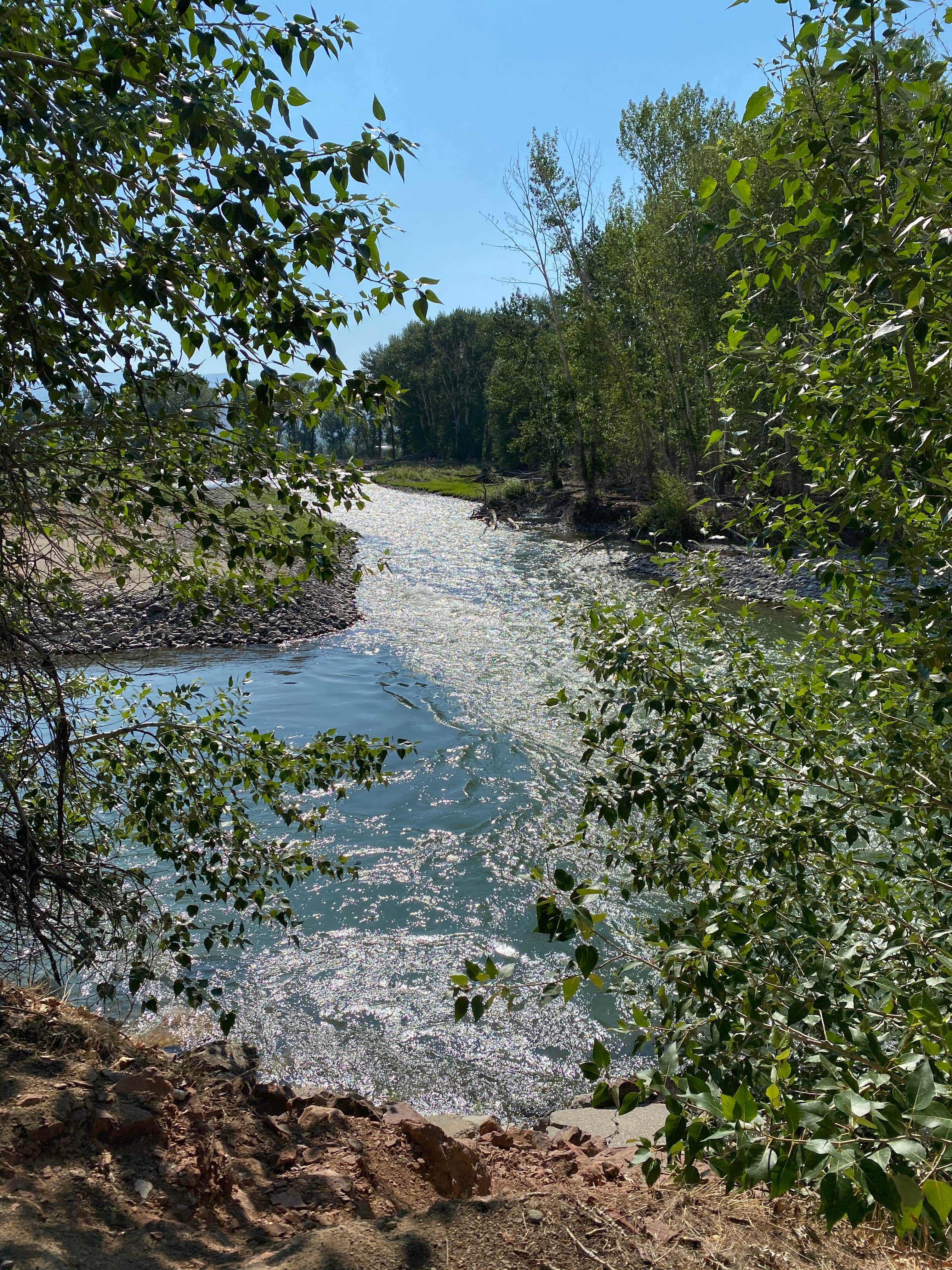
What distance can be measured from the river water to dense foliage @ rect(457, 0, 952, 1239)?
1.31 meters

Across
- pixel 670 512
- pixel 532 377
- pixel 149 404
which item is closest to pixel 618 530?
pixel 670 512

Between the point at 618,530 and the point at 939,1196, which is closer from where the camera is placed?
the point at 939,1196

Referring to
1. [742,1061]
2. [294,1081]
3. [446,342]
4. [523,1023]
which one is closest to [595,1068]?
[742,1061]

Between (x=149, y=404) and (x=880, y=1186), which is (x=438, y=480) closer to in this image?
(x=149, y=404)

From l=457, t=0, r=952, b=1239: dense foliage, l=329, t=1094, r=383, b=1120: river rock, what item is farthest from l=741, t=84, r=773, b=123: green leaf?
l=329, t=1094, r=383, b=1120: river rock

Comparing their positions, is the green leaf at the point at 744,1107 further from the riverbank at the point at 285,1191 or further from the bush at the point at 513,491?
the bush at the point at 513,491

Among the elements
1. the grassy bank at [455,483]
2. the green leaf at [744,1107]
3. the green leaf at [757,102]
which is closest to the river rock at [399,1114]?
the green leaf at [744,1107]

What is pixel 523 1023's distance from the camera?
25.9ft

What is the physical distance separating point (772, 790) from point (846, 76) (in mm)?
2810

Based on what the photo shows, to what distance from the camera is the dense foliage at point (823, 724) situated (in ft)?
7.51

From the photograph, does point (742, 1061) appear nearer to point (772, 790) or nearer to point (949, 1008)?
point (949, 1008)

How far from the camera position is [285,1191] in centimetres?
418

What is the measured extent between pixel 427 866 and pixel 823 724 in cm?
707

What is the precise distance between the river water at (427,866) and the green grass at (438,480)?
37.4 m
